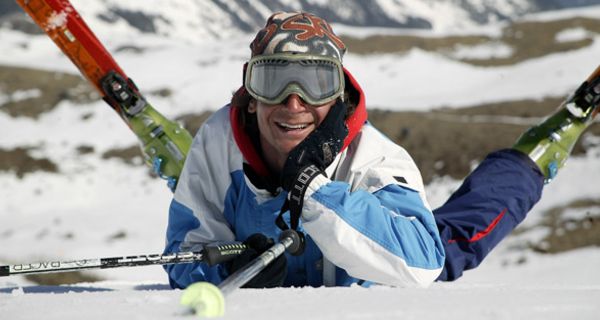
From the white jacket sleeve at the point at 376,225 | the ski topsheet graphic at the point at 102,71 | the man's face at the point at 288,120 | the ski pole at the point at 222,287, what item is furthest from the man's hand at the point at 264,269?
the ski topsheet graphic at the point at 102,71

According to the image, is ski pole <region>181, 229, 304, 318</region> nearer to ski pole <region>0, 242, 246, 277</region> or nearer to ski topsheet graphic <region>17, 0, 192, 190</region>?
ski pole <region>0, 242, 246, 277</region>

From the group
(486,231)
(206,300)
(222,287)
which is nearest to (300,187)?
(222,287)

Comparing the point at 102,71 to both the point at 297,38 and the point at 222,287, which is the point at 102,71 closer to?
the point at 297,38

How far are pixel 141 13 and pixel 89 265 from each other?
5175 inches

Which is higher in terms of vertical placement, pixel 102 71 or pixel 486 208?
pixel 102 71

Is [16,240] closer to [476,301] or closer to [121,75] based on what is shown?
[121,75]

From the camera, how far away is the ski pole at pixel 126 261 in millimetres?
3496

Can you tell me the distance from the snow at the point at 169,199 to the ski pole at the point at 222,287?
57 mm

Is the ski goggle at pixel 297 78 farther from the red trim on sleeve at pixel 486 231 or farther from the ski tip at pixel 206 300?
the red trim on sleeve at pixel 486 231

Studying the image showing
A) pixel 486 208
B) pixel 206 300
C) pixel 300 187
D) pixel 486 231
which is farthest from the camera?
pixel 486 208

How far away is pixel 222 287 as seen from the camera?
2.65m

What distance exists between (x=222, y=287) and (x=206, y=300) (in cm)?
39

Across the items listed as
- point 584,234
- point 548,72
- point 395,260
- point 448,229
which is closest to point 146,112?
point 448,229

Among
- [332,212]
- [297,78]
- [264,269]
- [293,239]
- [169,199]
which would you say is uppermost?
[297,78]
